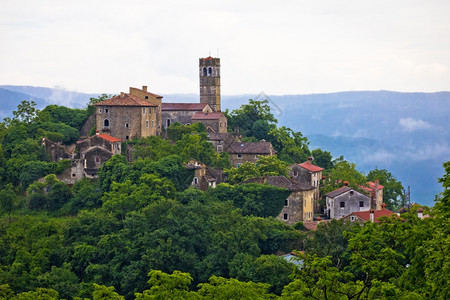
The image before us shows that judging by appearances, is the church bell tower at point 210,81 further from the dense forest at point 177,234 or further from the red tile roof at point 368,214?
the red tile roof at point 368,214

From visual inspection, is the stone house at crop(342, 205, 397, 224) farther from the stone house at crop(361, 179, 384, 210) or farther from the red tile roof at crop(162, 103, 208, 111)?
the red tile roof at crop(162, 103, 208, 111)

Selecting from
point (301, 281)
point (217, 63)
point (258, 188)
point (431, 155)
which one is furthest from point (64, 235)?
point (431, 155)

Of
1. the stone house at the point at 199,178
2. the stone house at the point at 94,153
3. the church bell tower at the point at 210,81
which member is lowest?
the stone house at the point at 199,178

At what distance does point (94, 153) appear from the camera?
65.4 m

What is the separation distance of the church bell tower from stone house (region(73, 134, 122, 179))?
72.6ft

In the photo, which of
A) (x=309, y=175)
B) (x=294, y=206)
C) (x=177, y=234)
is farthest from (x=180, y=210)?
(x=309, y=175)

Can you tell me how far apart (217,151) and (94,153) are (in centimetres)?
1058

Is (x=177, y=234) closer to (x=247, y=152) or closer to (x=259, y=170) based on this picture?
(x=259, y=170)

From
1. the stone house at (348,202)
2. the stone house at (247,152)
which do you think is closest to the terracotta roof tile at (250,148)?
the stone house at (247,152)

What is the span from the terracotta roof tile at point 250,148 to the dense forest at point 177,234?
1784 mm

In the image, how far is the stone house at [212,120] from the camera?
74438mm

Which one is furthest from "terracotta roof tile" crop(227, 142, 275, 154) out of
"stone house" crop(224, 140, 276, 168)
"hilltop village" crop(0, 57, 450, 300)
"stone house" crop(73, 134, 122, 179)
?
"stone house" crop(73, 134, 122, 179)

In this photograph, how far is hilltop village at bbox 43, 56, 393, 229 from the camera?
6097cm

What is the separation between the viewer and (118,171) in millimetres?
62688
